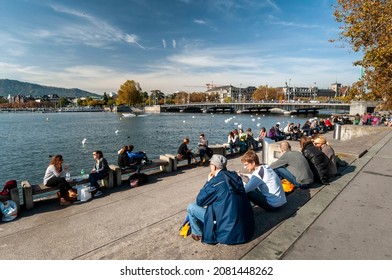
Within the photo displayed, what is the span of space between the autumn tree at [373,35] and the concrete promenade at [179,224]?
246 inches

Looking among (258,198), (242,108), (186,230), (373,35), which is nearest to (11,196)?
(186,230)

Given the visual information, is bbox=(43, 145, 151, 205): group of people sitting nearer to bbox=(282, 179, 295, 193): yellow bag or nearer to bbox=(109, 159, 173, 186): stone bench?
bbox=(109, 159, 173, 186): stone bench

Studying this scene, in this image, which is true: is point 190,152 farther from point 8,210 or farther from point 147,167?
point 8,210

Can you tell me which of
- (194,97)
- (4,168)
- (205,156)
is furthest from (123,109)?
(205,156)

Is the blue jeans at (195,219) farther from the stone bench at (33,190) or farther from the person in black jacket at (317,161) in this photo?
the stone bench at (33,190)

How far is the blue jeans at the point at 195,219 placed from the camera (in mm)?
3837

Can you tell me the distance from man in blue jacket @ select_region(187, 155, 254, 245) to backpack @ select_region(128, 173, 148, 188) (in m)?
4.56

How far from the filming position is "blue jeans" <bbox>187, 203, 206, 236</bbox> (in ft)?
12.6

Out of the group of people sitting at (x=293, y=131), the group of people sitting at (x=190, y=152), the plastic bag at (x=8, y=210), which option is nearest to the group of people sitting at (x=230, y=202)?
the plastic bag at (x=8, y=210)

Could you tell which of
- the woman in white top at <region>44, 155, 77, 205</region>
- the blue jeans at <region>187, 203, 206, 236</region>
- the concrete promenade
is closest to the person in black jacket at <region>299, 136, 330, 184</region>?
the concrete promenade

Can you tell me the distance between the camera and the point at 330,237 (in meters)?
3.68

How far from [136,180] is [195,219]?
434 centimetres

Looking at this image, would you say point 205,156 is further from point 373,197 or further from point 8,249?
point 8,249
